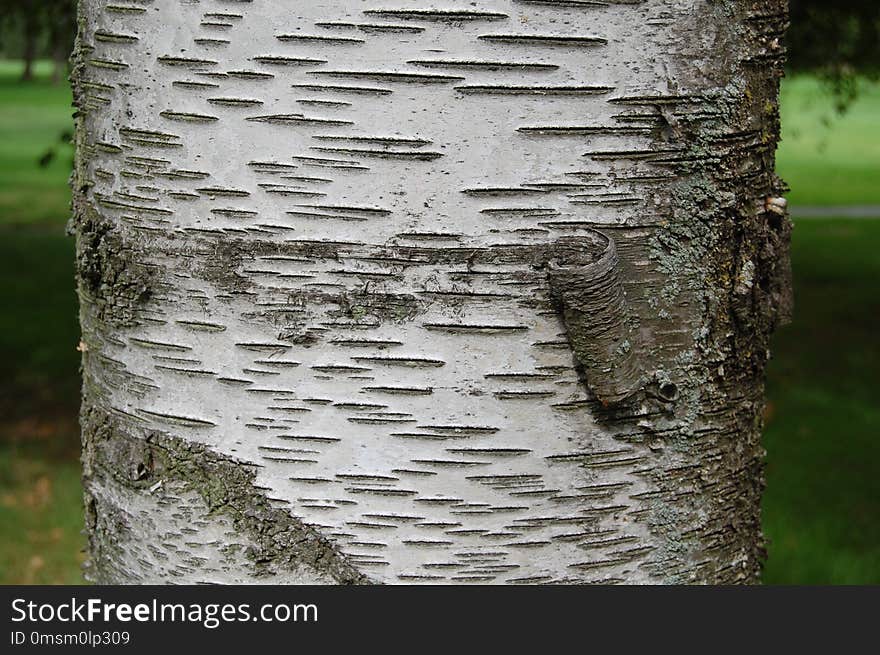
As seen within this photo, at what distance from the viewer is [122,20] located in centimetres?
145

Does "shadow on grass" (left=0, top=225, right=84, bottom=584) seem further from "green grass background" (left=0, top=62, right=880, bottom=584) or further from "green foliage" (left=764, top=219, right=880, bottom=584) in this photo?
"green foliage" (left=764, top=219, right=880, bottom=584)

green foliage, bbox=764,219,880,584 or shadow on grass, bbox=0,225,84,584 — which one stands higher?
green foliage, bbox=764,219,880,584

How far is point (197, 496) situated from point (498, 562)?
1.47 ft

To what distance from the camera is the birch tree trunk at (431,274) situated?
1312 mm

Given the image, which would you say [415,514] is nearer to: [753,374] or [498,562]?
[498,562]

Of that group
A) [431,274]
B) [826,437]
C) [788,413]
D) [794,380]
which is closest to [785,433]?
[826,437]

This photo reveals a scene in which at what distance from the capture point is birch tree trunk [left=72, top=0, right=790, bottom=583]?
4.31ft

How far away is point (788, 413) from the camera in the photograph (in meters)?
7.65

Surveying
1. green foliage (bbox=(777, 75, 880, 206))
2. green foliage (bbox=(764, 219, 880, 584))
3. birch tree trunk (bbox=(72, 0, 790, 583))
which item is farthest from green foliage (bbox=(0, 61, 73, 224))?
green foliage (bbox=(777, 75, 880, 206))

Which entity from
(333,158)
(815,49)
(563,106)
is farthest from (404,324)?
(815,49)

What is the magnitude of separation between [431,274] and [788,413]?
6886 millimetres

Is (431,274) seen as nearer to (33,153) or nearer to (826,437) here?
(826,437)

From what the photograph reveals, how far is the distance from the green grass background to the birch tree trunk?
161 inches

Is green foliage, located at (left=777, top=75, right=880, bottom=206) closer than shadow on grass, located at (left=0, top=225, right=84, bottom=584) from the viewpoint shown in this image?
No
